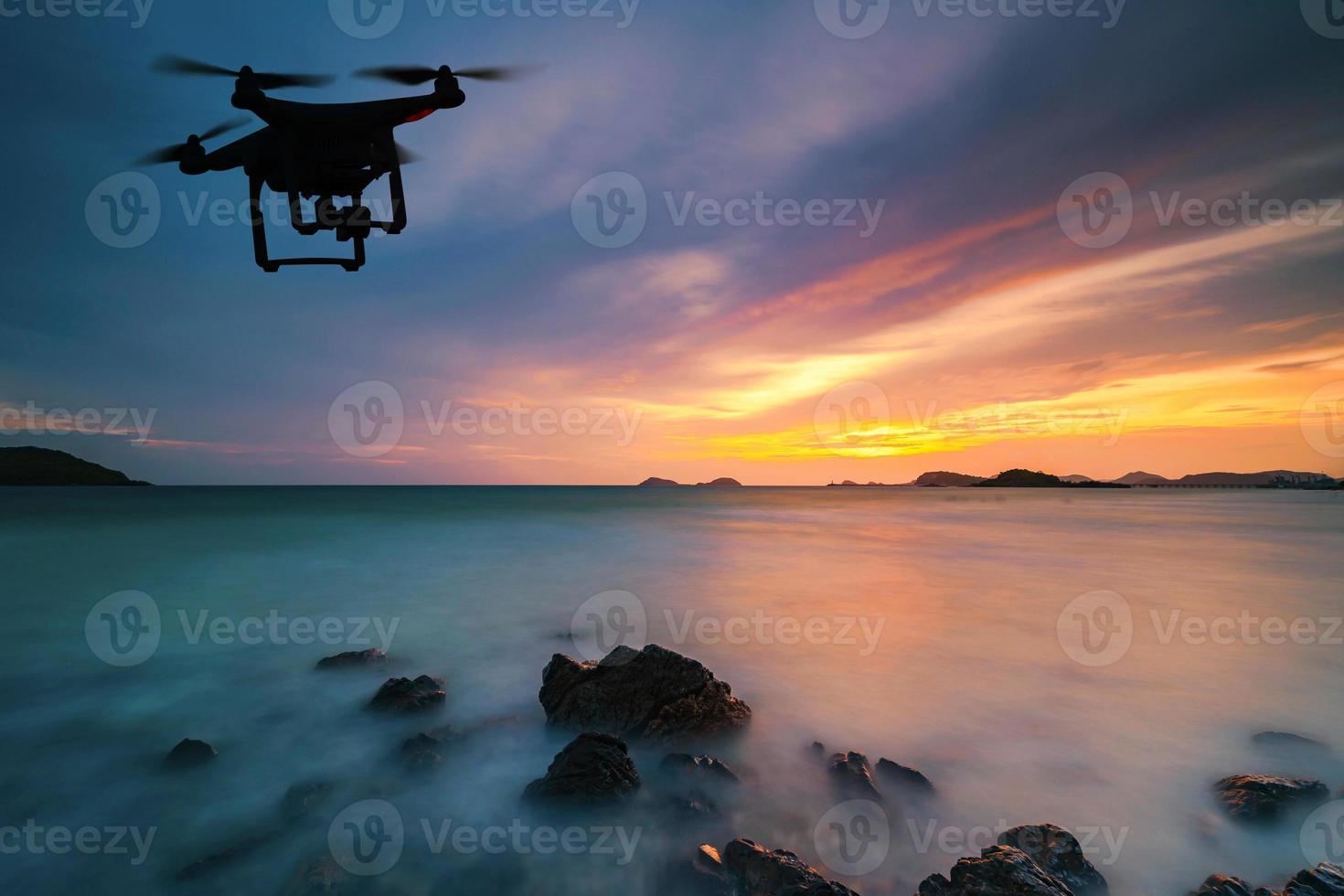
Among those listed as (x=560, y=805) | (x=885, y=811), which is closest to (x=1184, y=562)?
(x=885, y=811)

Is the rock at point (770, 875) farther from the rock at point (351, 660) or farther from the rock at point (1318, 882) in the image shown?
the rock at point (351, 660)

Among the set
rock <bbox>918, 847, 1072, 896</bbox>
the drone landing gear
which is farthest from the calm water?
the drone landing gear

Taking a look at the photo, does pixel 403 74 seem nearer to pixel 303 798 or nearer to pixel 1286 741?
pixel 303 798

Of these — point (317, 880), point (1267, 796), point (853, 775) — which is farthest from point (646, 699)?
point (1267, 796)

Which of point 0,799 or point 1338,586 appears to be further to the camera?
point 1338,586

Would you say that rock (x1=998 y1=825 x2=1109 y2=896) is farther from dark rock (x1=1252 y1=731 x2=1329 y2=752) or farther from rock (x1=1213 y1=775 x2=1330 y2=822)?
dark rock (x1=1252 y1=731 x2=1329 y2=752)

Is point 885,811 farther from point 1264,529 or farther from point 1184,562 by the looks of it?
point 1264,529
